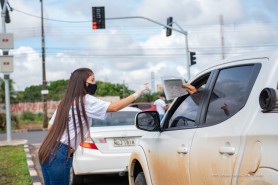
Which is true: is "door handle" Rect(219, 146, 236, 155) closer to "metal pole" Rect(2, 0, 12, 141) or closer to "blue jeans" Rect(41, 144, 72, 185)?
"blue jeans" Rect(41, 144, 72, 185)

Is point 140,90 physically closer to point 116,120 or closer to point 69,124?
point 69,124

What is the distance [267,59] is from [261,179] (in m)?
0.81

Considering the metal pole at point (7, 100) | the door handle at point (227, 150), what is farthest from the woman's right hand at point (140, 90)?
the metal pole at point (7, 100)

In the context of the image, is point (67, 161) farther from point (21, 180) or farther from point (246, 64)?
point (21, 180)

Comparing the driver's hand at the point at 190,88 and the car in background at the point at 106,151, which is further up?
the driver's hand at the point at 190,88

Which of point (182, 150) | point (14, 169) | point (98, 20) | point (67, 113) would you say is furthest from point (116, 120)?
point (98, 20)

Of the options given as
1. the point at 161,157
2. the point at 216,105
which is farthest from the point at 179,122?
the point at 216,105

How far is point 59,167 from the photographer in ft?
13.3

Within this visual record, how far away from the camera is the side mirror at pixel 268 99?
2.63 meters

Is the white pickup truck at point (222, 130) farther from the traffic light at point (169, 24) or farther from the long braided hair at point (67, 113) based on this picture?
the traffic light at point (169, 24)

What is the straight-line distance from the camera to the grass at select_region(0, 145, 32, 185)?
8336 millimetres

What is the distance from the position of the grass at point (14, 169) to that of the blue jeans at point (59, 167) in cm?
417

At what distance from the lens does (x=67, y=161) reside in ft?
13.4

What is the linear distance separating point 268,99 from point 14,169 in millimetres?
7982
